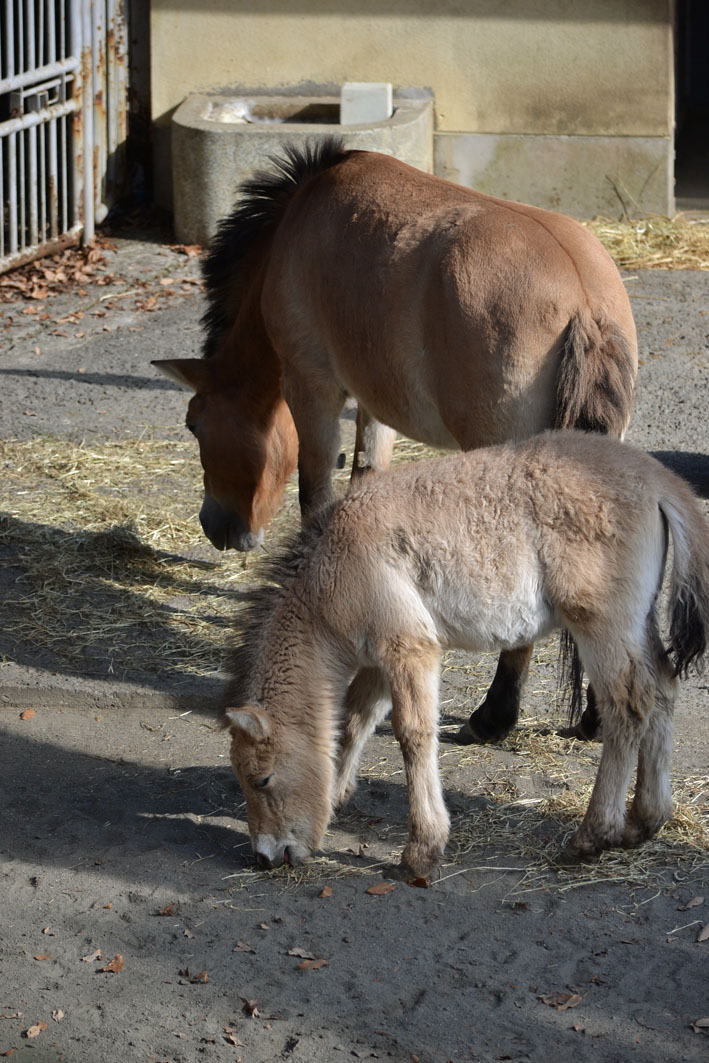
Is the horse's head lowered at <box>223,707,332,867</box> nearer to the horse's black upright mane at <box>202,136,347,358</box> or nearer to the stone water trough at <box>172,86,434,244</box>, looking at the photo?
the horse's black upright mane at <box>202,136,347,358</box>

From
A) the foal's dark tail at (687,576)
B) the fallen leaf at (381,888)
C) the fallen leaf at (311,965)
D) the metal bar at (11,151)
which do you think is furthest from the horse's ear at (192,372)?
the metal bar at (11,151)

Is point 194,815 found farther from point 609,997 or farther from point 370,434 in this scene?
point 370,434

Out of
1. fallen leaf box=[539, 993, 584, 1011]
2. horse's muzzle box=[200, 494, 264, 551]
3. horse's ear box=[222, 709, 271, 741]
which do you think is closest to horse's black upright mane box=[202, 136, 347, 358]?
horse's muzzle box=[200, 494, 264, 551]

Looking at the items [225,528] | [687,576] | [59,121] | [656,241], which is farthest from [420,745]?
[59,121]

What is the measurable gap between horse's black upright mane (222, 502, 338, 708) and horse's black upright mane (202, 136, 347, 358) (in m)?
2.19

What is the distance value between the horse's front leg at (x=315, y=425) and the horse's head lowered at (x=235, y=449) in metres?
0.34

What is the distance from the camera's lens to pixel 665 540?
3830mm

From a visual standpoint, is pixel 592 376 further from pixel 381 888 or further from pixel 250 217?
pixel 250 217

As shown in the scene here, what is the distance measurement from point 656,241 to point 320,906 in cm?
815

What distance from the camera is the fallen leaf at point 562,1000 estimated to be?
10.9ft

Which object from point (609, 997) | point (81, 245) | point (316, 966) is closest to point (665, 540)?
point (609, 997)

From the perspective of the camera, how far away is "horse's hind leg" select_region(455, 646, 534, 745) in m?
4.54

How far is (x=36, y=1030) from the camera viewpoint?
3291 millimetres

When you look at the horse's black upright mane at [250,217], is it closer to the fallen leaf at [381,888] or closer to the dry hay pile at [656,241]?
the fallen leaf at [381,888]
